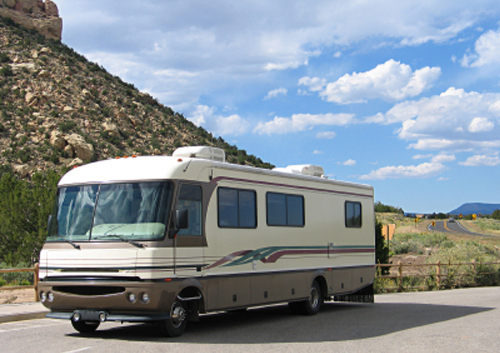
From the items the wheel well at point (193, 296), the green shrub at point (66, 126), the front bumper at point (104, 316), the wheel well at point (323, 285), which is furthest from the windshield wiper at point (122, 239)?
the green shrub at point (66, 126)

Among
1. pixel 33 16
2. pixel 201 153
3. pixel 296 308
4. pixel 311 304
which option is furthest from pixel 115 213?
pixel 33 16

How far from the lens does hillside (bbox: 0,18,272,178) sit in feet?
164

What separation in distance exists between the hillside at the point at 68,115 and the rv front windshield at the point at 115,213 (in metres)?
35.6

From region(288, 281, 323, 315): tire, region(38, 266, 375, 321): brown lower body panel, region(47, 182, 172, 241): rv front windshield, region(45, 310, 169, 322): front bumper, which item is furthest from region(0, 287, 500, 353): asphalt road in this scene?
region(47, 182, 172, 241): rv front windshield

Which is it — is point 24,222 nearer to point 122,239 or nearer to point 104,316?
point 104,316

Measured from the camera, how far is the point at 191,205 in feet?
34.3

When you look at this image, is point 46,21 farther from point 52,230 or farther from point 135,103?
point 52,230

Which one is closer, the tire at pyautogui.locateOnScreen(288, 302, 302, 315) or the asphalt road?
the asphalt road

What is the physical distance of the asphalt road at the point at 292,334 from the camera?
30.8ft

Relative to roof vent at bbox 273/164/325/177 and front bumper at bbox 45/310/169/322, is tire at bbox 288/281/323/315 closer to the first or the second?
roof vent at bbox 273/164/325/177

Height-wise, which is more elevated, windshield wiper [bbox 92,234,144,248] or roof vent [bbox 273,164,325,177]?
roof vent [bbox 273,164,325,177]

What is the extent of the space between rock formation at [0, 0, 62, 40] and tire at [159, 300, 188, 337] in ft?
230

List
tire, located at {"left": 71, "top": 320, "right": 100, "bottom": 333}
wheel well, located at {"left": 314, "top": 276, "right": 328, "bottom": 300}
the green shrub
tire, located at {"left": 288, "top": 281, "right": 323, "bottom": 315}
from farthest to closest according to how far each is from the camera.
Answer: the green shrub, wheel well, located at {"left": 314, "top": 276, "right": 328, "bottom": 300}, tire, located at {"left": 288, "top": 281, "right": 323, "bottom": 315}, tire, located at {"left": 71, "top": 320, "right": 100, "bottom": 333}

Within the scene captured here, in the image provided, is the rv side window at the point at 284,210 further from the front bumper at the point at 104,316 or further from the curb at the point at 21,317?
the curb at the point at 21,317
